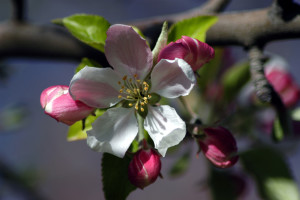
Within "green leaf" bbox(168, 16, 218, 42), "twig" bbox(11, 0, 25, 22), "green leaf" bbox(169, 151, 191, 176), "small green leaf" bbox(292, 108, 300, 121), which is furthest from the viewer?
"green leaf" bbox(169, 151, 191, 176)

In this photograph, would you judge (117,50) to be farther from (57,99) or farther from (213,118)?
(213,118)

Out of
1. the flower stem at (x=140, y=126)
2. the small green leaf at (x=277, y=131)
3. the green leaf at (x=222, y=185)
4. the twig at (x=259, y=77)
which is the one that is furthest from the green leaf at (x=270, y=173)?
the flower stem at (x=140, y=126)

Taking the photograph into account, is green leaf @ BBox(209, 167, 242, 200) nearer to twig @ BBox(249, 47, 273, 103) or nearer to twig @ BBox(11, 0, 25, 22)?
twig @ BBox(249, 47, 273, 103)

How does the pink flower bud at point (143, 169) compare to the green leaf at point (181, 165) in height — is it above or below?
above

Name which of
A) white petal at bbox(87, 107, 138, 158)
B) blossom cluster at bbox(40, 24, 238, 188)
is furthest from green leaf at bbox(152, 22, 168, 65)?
white petal at bbox(87, 107, 138, 158)

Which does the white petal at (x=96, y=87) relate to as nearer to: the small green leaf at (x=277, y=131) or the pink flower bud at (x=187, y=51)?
the pink flower bud at (x=187, y=51)

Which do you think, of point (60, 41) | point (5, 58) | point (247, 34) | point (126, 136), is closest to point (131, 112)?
point (126, 136)
